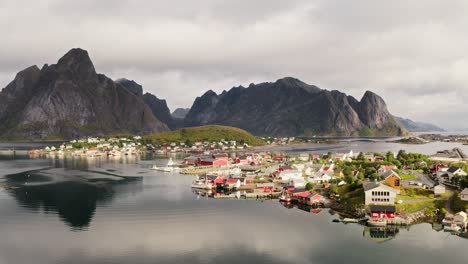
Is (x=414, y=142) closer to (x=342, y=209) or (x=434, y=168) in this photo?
(x=434, y=168)

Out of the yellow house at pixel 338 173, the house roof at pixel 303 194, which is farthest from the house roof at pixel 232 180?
the yellow house at pixel 338 173

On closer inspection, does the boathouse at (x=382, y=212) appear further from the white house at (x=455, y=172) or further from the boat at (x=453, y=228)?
the white house at (x=455, y=172)

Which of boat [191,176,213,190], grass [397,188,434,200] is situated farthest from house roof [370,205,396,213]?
boat [191,176,213,190]

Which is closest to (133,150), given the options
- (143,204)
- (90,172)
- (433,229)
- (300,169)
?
(90,172)

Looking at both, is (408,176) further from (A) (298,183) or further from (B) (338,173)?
(A) (298,183)

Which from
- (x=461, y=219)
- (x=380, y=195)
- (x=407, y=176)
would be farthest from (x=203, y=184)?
(x=461, y=219)

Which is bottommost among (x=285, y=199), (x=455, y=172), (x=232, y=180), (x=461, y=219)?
(x=461, y=219)

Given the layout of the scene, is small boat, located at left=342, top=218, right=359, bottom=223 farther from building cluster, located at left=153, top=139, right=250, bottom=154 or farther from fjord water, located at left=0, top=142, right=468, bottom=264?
building cluster, located at left=153, top=139, right=250, bottom=154
